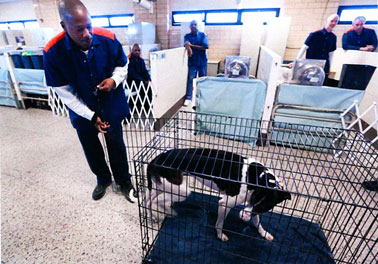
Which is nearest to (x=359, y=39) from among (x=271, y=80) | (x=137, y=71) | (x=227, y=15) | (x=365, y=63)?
(x=365, y=63)

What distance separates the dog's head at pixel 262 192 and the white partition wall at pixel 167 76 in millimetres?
1868

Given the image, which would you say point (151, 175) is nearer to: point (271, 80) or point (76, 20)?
point (76, 20)

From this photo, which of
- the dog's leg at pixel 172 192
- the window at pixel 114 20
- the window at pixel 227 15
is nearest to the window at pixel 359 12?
the window at pixel 227 15

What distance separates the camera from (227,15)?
491cm

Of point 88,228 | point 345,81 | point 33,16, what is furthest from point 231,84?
point 33,16

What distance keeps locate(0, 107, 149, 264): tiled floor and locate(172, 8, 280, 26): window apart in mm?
4371

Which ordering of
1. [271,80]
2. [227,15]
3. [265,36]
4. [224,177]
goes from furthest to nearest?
[227,15]
[265,36]
[271,80]
[224,177]

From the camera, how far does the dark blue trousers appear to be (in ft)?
4.63

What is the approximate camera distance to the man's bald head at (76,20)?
0.94 m

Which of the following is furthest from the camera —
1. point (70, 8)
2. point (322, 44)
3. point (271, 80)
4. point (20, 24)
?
point (20, 24)

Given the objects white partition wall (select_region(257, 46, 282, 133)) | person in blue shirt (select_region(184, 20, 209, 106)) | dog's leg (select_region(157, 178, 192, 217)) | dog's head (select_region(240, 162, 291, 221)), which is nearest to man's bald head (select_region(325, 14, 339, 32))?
white partition wall (select_region(257, 46, 282, 133))

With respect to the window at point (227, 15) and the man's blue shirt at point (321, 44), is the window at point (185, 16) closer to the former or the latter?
the window at point (227, 15)

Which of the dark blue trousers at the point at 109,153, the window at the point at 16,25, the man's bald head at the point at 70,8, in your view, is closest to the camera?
the man's bald head at the point at 70,8

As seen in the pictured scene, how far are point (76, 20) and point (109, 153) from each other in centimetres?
89
